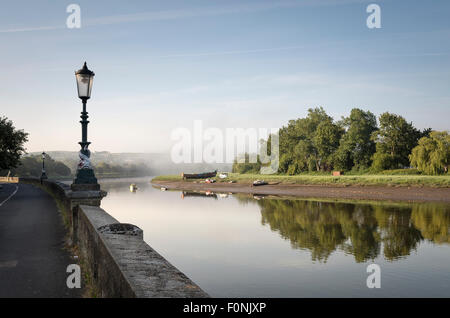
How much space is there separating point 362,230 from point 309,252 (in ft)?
23.8

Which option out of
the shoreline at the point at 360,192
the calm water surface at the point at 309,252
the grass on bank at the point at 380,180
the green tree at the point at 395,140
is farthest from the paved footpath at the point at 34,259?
the green tree at the point at 395,140

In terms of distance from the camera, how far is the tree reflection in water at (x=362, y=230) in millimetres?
17875

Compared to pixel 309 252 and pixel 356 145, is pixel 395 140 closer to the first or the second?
pixel 356 145

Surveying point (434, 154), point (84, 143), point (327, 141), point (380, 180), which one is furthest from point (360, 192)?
point (84, 143)

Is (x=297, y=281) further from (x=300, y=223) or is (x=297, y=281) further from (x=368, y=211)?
(x=368, y=211)

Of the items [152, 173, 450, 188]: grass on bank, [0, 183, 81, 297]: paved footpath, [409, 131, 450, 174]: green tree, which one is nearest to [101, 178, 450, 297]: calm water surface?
[0, 183, 81, 297]: paved footpath

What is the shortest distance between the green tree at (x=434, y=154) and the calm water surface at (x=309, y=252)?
95.6 ft

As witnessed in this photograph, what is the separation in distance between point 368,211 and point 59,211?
25527 millimetres

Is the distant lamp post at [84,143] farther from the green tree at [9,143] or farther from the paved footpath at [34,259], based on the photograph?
the green tree at [9,143]

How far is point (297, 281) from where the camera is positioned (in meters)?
13.1

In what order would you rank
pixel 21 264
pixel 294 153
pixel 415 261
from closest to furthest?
pixel 21 264 → pixel 415 261 → pixel 294 153
